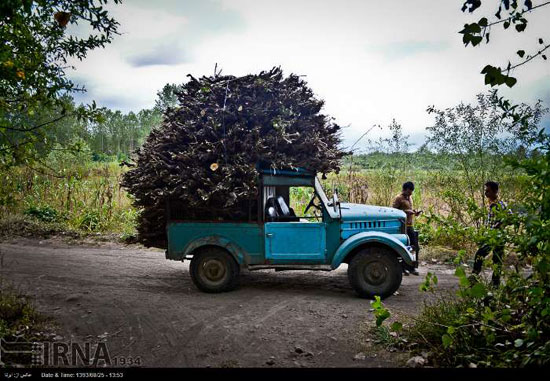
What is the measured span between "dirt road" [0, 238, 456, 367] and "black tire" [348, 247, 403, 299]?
0.59ft

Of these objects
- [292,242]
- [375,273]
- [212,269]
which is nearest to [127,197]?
[212,269]

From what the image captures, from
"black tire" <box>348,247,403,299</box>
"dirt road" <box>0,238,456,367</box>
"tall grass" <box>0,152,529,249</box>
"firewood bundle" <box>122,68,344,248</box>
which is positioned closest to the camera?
"dirt road" <box>0,238,456,367</box>

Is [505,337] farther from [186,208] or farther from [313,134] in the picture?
[186,208]

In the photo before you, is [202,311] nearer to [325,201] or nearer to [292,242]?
[292,242]

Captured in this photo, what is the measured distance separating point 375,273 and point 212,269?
2.20 meters

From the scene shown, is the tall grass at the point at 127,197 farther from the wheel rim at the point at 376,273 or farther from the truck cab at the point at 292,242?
the wheel rim at the point at 376,273

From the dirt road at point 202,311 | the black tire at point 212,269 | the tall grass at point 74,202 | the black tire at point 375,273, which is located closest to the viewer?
the dirt road at point 202,311

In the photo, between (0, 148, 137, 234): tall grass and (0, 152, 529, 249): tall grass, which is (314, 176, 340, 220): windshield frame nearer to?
(0, 152, 529, 249): tall grass

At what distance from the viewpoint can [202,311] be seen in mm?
5582

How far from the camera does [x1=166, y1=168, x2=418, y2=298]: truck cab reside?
6109mm

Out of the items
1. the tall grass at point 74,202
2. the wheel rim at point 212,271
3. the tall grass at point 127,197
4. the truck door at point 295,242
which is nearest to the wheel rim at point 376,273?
the truck door at point 295,242

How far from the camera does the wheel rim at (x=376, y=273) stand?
19.9 ft

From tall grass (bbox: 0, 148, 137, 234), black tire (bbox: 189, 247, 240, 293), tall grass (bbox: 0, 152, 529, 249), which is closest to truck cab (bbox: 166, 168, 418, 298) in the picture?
black tire (bbox: 189, 247, 240, 293)

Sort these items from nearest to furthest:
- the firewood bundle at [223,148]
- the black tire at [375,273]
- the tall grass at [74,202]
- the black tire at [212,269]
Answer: the black tire at [375,273] < the firewood bundle at [223,148] < the black tire at [212,269] < the tall grass at [74,202]
